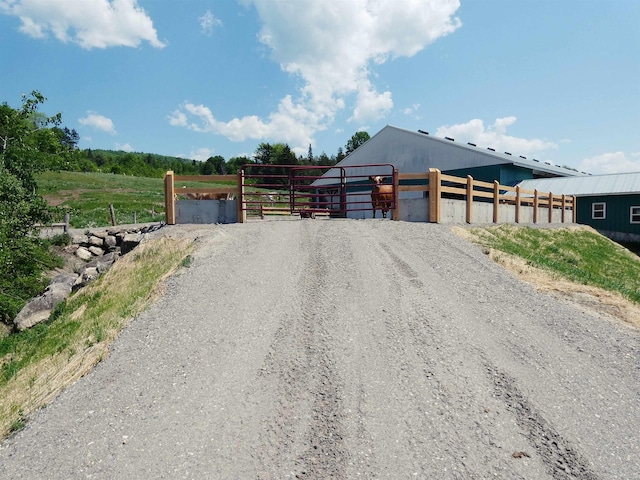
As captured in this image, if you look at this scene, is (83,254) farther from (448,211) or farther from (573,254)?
(573,254)

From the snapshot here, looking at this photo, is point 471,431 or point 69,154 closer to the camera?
point 471,431

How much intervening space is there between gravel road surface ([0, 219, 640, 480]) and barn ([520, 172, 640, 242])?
87.6 feet

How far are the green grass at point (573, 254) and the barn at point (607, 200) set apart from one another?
911 cm

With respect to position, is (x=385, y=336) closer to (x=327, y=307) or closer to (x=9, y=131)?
(x=327, y=307)

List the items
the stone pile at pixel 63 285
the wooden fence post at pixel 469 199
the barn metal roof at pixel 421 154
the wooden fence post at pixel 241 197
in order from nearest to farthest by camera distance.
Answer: the stone pile at pixel 63 285 → the wooden fence post at pixel 241 197 → the wooden fence post at pixel 469 199 → the barn metal roof at pixel 421 154

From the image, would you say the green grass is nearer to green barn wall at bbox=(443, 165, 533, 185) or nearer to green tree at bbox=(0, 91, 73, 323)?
green barn wall at bbox=(443, 165, 533, 185)

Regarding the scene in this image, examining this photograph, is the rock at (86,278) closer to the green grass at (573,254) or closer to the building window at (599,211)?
the green grass at (573,254)

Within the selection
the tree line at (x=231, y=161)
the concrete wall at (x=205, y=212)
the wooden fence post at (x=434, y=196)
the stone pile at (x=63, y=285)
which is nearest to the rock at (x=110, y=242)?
the stone pile at (x=63, y=285)

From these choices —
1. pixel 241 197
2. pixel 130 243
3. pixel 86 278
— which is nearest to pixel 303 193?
pixel 241 197

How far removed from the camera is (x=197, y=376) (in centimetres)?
463

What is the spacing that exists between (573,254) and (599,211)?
18.6 metres

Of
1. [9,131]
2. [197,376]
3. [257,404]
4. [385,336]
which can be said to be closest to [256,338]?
[197,376]

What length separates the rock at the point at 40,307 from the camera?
10727 millimetres

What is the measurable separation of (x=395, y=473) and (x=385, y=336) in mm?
2191
